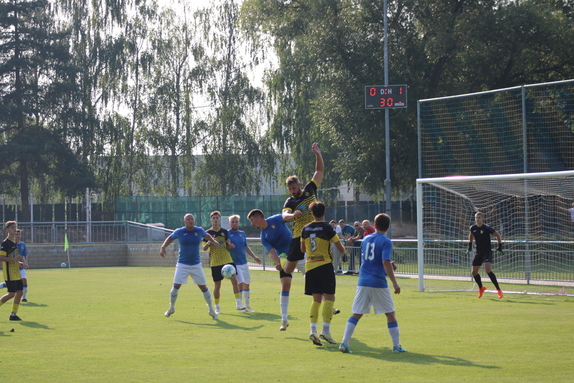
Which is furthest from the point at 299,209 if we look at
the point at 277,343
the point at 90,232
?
the point at 90,232

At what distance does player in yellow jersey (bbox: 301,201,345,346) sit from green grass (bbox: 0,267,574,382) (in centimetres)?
34

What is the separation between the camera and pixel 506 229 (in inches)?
851

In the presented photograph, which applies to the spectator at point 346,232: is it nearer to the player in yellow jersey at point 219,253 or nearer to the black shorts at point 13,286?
the player in yellow jersey at point 219,253

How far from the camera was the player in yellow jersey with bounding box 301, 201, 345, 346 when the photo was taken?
956cm

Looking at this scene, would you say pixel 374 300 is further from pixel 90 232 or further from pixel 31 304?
pixel 90 232

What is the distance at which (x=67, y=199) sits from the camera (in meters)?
50.1

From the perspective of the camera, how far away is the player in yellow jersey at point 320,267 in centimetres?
956

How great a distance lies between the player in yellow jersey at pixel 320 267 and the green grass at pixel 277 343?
1.12 ft

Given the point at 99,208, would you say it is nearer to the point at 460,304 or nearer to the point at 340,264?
the point at 340,264

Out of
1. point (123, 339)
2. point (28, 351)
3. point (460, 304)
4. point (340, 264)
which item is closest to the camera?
point (28, 351)

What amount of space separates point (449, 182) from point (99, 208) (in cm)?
3471

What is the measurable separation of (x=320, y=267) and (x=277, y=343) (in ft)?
4.24

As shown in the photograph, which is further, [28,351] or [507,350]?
[28,351]

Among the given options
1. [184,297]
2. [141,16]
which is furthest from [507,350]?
[141,16]
